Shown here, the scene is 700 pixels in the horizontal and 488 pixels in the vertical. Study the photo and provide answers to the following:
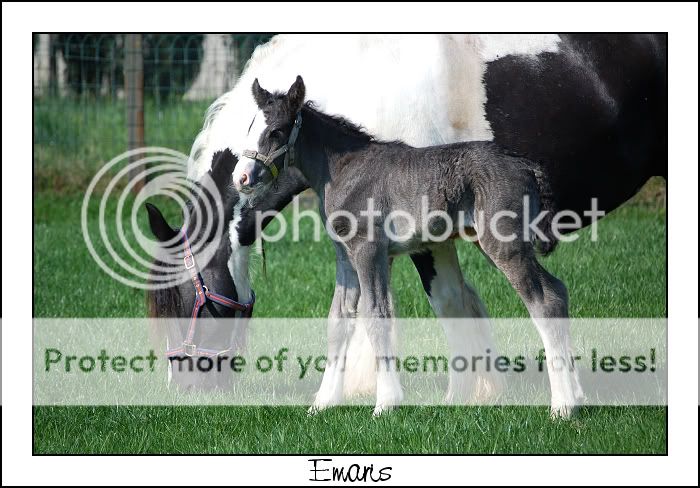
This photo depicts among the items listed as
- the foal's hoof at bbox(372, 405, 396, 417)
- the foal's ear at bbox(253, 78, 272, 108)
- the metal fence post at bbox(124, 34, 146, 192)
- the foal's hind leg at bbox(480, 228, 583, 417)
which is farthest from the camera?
the metal fence post at bbox(124, 34, 146, 192)

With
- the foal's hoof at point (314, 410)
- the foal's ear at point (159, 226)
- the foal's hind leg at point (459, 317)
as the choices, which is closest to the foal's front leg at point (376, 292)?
the foal's hoof at point (314, 410)

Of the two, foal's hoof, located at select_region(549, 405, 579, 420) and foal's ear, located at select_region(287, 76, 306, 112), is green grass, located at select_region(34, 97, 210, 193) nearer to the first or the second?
foal's ear, located at select_region(287, 76, 306, 112)

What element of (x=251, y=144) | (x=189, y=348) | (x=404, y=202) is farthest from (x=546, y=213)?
(x=189, y=348)

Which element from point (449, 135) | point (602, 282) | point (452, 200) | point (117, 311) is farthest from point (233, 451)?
point (602, 282)

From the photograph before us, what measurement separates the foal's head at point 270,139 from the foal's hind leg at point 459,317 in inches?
42.7

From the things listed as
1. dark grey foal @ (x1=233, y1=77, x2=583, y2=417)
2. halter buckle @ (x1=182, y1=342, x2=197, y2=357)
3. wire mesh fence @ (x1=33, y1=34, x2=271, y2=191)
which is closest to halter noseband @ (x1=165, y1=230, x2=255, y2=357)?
halter buckle @ (x1=182, y1=342, x2=197, y2=357)

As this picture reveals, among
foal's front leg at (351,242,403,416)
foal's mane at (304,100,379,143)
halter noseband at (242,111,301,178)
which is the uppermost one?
foal's mane at (304,100,379,143)

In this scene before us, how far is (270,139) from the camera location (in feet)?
13.9

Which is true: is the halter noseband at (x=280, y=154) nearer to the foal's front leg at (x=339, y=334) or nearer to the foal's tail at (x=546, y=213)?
the foal's front leg at (x=339, y=334)

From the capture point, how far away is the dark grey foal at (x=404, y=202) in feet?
13.7

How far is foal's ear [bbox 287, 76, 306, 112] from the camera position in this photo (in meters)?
4.20

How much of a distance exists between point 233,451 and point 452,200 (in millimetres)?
1515

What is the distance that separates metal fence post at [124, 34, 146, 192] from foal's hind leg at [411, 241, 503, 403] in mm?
7478

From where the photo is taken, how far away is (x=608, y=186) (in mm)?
5367
